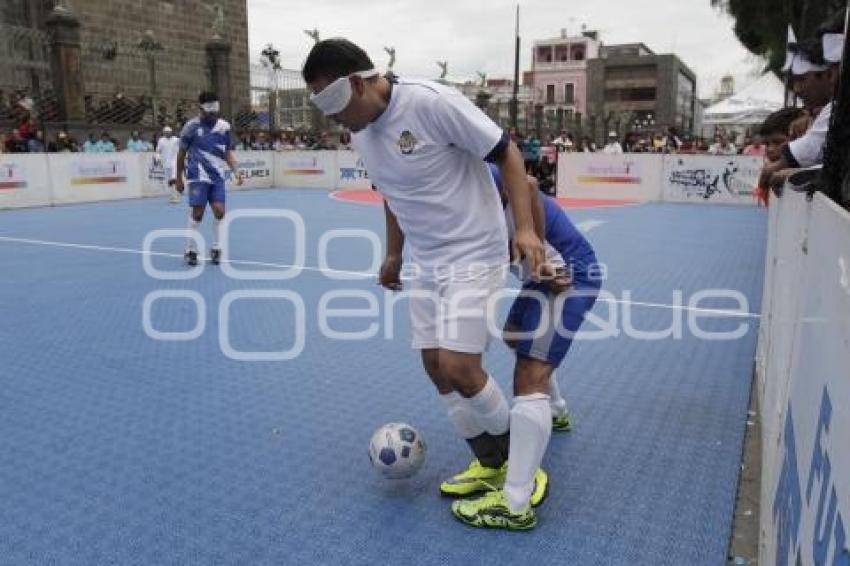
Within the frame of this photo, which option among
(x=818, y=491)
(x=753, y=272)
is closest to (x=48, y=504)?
(x=818, y=491)

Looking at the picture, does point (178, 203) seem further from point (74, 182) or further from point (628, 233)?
point (628, 233)

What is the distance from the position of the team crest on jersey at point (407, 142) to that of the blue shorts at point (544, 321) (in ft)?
2.36

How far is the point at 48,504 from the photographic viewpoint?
9.68ft

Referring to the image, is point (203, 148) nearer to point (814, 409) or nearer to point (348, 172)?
point (814, 409)

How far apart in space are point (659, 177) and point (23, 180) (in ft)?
46.7

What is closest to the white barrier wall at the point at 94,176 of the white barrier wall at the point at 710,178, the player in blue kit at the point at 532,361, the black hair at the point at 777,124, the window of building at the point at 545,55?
the white barrier wall at the point at 710,178

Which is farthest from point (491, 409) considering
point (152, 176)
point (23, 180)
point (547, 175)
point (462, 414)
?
point (152, 176)

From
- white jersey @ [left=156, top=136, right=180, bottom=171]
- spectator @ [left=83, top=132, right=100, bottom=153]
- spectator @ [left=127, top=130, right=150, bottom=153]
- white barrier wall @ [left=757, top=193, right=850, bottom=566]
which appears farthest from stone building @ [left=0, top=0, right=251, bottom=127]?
white barrier wall @ [left=757, top=193, right=850, bottom=566]

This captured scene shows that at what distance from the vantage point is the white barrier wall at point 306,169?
20938 mm

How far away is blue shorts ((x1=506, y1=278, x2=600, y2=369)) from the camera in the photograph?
2732mm

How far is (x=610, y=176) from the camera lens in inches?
691

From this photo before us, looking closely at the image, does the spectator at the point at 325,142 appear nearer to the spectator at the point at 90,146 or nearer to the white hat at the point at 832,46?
the spectator at the point at 90,146

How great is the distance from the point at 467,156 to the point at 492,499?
4.44 feet

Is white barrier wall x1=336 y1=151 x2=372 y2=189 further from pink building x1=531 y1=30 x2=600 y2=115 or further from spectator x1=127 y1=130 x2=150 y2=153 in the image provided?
pink building x1=531 y1=30 x2=600 y2=115
